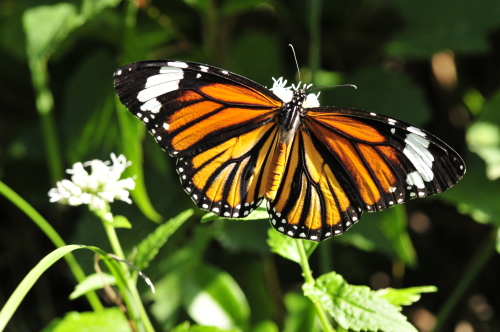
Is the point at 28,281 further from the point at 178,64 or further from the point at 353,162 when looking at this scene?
the point at 353,162

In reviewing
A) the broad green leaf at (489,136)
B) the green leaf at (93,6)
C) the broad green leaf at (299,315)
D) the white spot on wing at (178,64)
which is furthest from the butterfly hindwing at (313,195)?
the broad green leaf at (489,136)

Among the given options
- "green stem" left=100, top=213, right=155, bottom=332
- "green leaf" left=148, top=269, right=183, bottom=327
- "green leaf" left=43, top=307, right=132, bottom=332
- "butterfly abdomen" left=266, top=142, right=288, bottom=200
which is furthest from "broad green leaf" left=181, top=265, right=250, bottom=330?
"butterfly abdomen" left=266, top=142, right=288, bottom=200

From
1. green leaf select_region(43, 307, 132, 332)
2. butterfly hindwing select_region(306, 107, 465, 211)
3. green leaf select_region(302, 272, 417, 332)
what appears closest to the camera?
green leaf select_region(302, 272, 417, 332)

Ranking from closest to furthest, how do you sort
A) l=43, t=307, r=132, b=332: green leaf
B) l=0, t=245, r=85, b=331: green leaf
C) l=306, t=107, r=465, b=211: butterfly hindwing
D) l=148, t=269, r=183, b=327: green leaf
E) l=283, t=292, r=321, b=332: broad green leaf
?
l=0, t=245, r=85, b=331: green leaf
l=306, t=107, r=465, b=211: butterfly hindwing
l=43, t=307, r=132, b=332: green leaf
l=283, t=292, r=321, b=332: broad green leaf
l=148, t=269, r=183, b=327: green leaf

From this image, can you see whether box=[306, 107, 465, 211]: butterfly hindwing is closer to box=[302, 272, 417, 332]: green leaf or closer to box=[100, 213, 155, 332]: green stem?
box=[302, 272, 417, 332]: green leaf

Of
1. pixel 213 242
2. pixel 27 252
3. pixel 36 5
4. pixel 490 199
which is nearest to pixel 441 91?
pixel 490 199

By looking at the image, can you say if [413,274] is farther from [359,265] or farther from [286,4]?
[286,4]

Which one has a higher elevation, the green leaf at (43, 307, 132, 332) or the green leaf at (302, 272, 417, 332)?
the green leaf at (43, 307, 132, 332)
